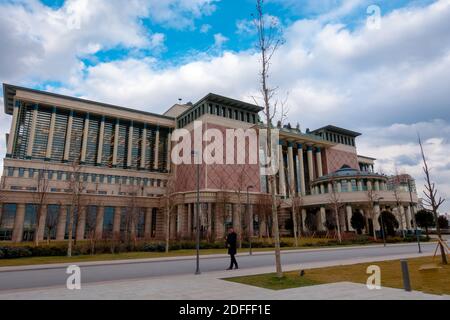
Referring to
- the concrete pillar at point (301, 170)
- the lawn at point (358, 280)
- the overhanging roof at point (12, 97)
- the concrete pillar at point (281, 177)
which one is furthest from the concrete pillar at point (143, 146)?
the lawn at point (358, 280)

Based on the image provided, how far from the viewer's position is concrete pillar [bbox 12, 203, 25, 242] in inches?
1836

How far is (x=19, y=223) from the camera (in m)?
46.9

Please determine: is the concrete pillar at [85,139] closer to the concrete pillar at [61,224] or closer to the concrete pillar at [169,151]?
the concrete pillar at [61,224]

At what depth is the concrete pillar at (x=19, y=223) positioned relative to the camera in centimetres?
4662

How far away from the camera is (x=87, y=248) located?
26.2 metres

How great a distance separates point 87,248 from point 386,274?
24387 millimetres

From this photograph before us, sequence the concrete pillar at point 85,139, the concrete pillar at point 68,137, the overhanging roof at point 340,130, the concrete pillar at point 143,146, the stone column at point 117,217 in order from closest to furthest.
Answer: the stone column at point 117,217
the concrete pillar at point 68,137
the concrete pillar at point 85,139
the concrete pillar at point 143,146
the overhanging roof at point 340,130

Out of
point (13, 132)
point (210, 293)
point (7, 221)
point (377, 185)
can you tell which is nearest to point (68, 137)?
point (13, 132)

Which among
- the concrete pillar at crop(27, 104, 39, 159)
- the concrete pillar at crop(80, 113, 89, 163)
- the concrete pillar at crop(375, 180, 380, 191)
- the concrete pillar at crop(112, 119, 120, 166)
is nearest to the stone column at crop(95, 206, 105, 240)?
the concrete pillar at crop(80, 113, 89, 163)

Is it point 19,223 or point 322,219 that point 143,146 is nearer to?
point 19,223

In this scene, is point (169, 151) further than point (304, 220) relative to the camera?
Yes

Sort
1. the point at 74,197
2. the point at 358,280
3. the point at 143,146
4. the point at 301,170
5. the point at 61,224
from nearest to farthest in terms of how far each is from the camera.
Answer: the point at 358,280 → the point at 74,197 → the point at 61,224 → the point at 143,146 → the point at 301,170

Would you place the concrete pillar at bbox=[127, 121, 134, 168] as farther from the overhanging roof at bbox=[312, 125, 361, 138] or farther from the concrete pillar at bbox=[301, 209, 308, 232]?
the overhanging roof at bbox=[312, 125, 361, 138]

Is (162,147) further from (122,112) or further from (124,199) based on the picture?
(124,199)
